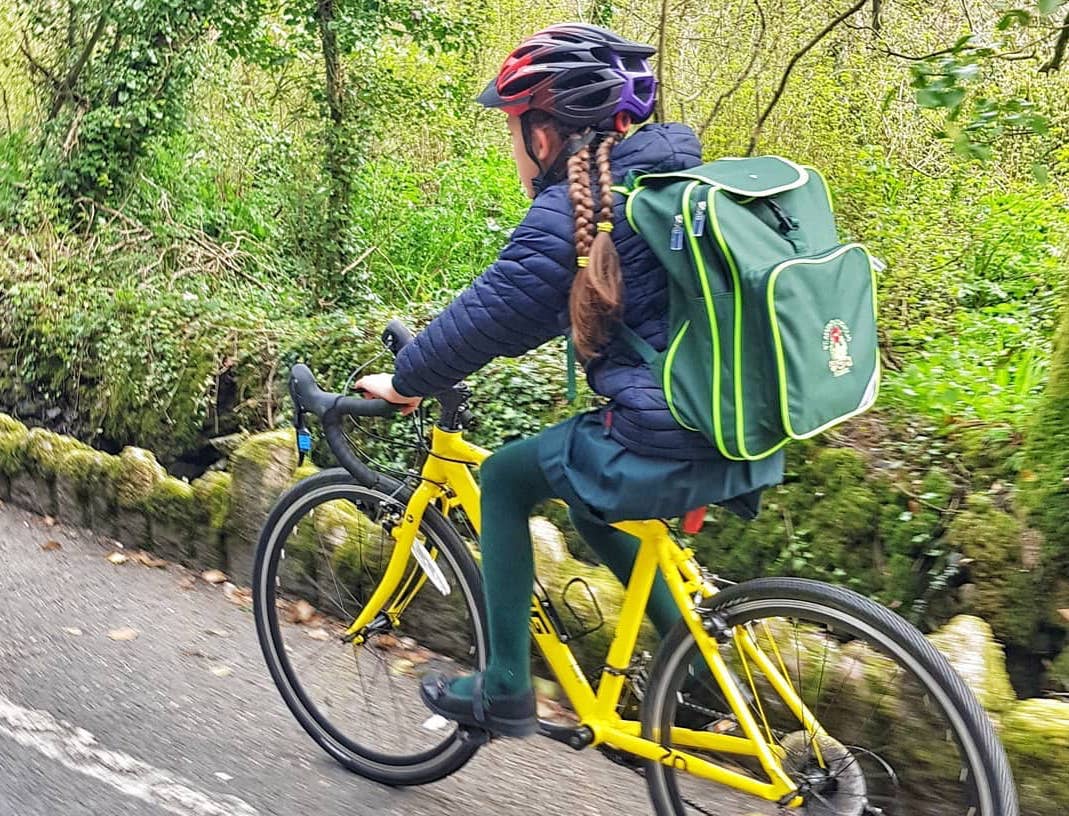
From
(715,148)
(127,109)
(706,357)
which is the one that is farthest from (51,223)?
(706,357)

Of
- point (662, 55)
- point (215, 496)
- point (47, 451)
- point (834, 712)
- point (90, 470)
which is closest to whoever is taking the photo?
point (834, 712)

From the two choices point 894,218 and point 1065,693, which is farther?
point 894,218

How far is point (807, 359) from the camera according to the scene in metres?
2.22

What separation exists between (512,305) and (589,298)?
204mm

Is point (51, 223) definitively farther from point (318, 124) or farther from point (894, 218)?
point (894, 218)

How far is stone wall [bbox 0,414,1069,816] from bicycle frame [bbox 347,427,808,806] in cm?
54

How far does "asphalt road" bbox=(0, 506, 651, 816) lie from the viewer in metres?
3.25

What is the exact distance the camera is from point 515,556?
9.16 feet

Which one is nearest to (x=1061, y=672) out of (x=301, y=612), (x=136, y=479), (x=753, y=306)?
(x=753, y=306)

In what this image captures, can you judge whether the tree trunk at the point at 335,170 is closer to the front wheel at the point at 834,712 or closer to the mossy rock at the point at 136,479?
the mossy rock at the point at 136,479

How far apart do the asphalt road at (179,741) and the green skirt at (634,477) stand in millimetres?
1201

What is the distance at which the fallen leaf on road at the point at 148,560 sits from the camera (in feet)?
17.5

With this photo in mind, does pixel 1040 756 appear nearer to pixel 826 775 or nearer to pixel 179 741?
pixel 826 775

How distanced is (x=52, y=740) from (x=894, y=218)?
579 cm
